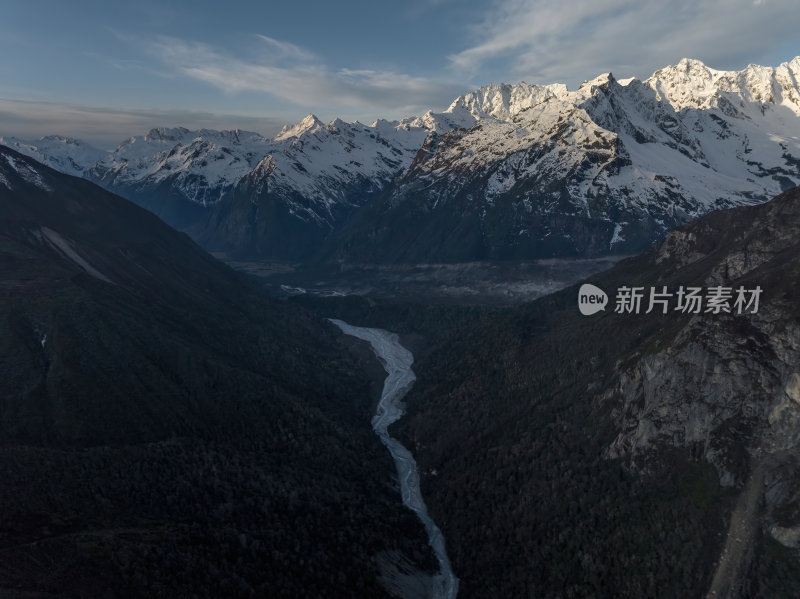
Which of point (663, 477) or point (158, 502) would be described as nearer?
point (663, 477)

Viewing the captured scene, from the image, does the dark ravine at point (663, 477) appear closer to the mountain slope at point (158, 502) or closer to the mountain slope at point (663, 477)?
the mountain slope at point (663, 477)

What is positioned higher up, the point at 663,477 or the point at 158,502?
the point at 663,477

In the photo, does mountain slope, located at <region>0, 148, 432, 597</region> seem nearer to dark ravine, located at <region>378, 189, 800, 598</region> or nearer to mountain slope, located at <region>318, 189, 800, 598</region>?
mountain slope, located at <region>318, 189, 800, 598</region>

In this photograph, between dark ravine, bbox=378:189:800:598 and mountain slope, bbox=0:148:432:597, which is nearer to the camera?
mountain slope, bbox=0:148:432:597

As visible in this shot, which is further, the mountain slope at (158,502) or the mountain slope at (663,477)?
the mountain slope at (663,477)

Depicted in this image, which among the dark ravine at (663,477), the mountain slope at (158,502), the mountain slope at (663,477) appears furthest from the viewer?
the dark ravine at (663,477)

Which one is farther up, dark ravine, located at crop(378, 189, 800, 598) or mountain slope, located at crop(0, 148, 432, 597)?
dark ravine, located at crop(378, 189, 800, 598)

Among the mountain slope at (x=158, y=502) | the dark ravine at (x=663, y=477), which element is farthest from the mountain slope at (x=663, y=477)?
the mountain slope at (x=158, y=502)

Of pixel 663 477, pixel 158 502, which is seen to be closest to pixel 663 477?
pixel 663 477

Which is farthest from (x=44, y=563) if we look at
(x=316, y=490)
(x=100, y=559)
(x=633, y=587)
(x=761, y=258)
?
(x=761, y=258)

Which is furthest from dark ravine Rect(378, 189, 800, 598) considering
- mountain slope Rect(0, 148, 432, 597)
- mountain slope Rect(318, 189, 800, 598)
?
mountain slope Rect(0, 148, 432, 597)

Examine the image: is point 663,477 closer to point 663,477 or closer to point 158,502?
point 663,477

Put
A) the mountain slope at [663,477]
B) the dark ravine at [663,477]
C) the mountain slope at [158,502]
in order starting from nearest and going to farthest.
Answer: the mountain slope at [158,502], the mountain slope at [663,477], the dark ravine at [663,477]
